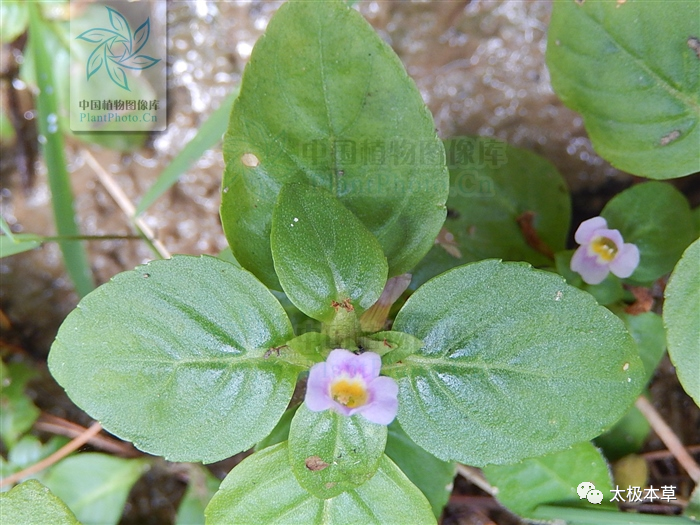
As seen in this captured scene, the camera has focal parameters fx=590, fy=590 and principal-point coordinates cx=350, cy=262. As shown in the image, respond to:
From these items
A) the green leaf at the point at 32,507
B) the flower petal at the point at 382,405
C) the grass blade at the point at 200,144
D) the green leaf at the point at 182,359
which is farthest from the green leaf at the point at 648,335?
the green leaf at the point at 32,507

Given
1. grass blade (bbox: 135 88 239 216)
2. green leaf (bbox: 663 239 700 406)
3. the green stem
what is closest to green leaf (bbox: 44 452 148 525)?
grass blade (bbox: 135 88 239 216)

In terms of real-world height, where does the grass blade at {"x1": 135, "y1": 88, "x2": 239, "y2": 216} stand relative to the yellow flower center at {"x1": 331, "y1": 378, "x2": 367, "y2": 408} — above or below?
above

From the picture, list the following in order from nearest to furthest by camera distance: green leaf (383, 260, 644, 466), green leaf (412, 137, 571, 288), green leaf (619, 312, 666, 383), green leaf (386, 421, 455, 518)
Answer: green leaf (383, 260, 644, 466) → green leaf (386, 421, 455, 518) → green leaf (619, 312, 666, 383) → green leaf (412, 137, 571, 288)

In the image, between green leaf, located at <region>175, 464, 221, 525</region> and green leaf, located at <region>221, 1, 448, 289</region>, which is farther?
green leaf, located at <region>175, 464, 221, 525</region>

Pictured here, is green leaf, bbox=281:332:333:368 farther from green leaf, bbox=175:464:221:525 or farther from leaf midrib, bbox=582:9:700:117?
leaf midrib, bbox=582:9:700:117

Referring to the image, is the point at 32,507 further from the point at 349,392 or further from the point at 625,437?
the point at 625,437

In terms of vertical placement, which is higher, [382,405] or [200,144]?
[200,144]

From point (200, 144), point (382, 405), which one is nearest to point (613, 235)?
point (382, 405)
